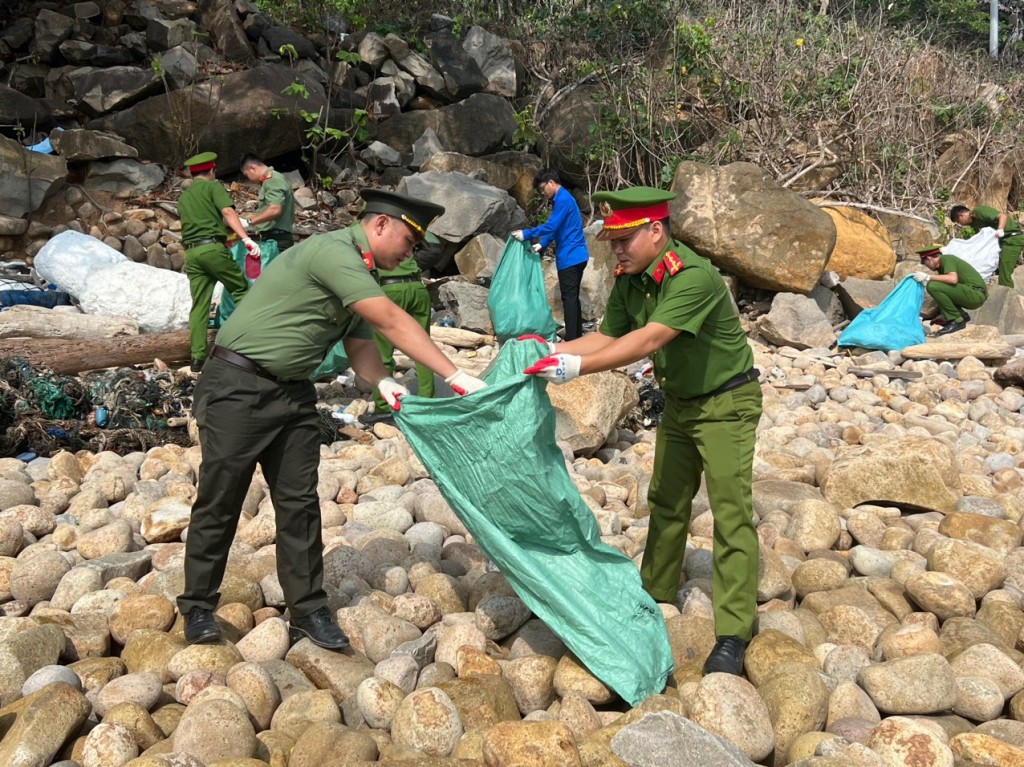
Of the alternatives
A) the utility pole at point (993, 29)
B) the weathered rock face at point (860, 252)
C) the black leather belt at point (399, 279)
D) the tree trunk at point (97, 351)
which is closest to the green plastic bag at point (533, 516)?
the black leather belt at point (399, 279)

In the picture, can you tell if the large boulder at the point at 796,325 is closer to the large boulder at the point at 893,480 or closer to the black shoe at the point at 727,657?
the large boulder at the point at 893,480

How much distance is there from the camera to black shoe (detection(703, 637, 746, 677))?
3.05 metres

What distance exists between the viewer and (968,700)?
9.48 ft

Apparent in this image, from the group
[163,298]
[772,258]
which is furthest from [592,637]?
[772,258]

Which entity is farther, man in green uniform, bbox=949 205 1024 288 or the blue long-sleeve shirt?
man in green uniform, bbox=949 205 1024 288

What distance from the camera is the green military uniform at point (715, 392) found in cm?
308

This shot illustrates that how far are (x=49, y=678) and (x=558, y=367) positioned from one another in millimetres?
1791

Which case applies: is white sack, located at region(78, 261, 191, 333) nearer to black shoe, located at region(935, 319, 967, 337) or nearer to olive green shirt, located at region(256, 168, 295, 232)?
olive green shirt, located at region(256, 168, 295, 232)

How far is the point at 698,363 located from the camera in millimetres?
3225

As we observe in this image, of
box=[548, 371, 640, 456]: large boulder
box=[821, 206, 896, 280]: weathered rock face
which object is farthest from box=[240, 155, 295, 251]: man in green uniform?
box=[821, 206, 896, 280]: weathered rock face

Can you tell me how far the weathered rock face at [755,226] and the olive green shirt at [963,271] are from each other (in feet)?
3.66

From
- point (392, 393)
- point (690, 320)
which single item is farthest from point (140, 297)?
point (690, 320)

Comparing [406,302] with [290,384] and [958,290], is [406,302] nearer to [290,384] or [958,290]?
[290,384]

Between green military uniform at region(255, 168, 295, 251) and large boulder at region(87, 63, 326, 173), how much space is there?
4744mm
